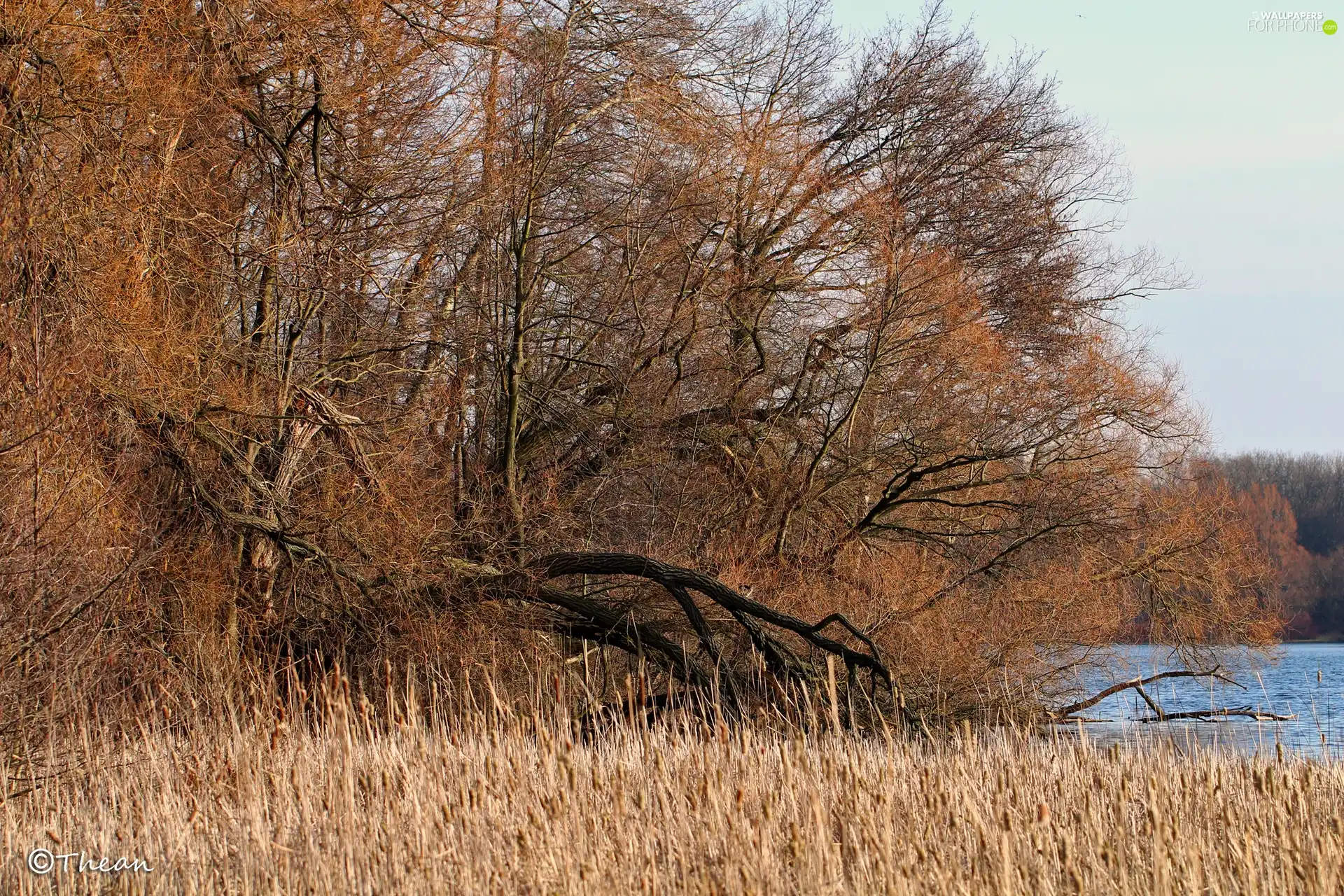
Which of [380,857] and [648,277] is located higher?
→ [648,277]

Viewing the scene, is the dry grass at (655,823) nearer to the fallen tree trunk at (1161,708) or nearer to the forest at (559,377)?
the forest at (559,377)

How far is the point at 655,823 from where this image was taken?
5.29m

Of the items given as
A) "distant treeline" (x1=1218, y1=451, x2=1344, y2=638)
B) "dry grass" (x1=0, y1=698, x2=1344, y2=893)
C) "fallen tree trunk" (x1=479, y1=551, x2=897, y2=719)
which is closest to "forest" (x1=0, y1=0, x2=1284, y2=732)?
"fallen tree trunk" (x1=479, y1=551, x2=897, y2=719)

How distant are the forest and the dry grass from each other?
117cm

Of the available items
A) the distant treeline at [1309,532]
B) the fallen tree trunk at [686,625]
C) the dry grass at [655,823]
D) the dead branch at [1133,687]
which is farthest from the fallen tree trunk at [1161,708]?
the distant treeline at [1309,532]

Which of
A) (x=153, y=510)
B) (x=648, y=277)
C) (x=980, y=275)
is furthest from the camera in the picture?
(x=980, y=275)

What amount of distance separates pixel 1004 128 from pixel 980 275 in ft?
6.92

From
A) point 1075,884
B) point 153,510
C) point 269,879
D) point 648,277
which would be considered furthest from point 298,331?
point 1075,884

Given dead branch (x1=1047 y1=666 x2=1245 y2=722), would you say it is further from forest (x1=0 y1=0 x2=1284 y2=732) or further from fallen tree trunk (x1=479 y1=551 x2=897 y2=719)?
fallen tree trunk (x1=479 y1=551 x2=897 y2=719)

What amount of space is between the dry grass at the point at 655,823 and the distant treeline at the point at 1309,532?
25.3m

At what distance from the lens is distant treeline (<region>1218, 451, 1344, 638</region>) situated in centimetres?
3303

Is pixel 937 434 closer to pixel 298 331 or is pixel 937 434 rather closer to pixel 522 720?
pixel 298 331

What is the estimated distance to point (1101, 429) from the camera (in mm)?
14742

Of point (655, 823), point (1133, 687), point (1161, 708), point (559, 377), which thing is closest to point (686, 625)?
point (559, 377)
